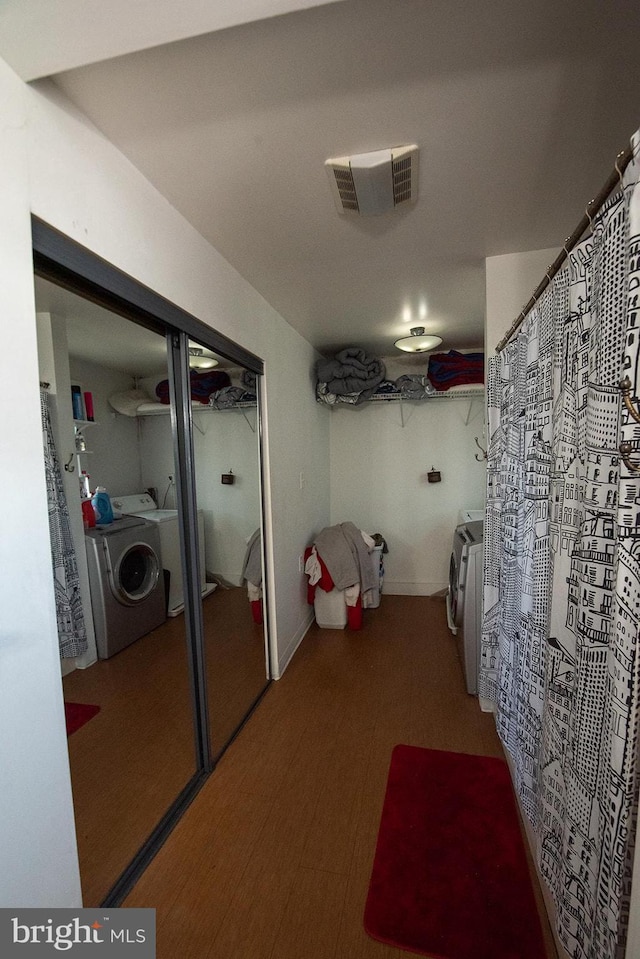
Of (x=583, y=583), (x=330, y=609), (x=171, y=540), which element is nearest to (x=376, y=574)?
(x=330, y=609)

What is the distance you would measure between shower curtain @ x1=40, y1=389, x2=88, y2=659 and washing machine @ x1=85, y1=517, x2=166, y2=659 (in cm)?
11

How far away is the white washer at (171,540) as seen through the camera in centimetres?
160

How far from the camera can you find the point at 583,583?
2.90 ft

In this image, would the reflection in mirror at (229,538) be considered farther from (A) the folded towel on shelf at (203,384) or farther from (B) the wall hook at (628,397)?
(B) the wall hook at (628,397)

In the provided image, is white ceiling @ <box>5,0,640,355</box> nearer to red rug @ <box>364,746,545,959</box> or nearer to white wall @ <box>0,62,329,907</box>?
white wall @ <box>0,62,329,907</box>

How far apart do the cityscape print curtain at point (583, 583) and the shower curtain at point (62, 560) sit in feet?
4.62

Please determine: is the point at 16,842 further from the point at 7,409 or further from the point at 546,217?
the point at 546,217

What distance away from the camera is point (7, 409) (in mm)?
865

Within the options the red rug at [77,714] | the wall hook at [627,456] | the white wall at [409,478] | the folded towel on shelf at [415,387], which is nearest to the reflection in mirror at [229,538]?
the red rug at [77,714]

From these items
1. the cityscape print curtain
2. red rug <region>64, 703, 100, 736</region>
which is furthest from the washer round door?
the cityscape print curtain

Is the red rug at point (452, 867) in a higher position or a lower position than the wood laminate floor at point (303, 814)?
lower

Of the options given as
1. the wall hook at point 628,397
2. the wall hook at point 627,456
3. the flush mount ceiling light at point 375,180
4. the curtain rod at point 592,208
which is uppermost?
the flush mount ceiling light at point 375,180

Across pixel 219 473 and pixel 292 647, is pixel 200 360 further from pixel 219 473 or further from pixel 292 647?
pixel 292 647

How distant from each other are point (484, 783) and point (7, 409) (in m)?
2.30
